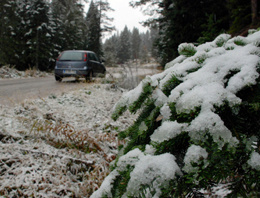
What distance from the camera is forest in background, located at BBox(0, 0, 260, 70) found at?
26.6 ft

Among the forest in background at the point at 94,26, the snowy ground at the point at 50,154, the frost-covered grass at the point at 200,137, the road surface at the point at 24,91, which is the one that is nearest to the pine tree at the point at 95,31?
the forest in background at the point at 94,26

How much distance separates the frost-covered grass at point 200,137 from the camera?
57 cm

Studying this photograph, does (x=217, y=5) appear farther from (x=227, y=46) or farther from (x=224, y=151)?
(x=224, y=151)

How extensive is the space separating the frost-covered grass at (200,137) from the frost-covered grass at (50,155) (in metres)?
0.35

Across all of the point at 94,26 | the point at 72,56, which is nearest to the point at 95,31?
the point at 94,26

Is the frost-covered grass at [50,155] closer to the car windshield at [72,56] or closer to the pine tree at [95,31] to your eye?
the car windshield at [72,56]

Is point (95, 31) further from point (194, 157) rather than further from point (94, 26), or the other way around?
point (194, 157)

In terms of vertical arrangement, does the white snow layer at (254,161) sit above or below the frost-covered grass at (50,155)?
above

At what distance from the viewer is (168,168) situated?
0.61 metres

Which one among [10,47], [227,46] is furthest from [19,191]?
[10,47]

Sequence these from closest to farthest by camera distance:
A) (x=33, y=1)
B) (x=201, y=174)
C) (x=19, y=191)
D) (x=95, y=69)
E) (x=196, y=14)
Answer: (x=201, y=174) < (x=19, y=191) < (x=95, y=69) < (x=196, y=14) < (x=33, y=1)

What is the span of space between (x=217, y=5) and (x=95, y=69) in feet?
26.3

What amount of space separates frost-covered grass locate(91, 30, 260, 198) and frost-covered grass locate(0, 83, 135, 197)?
0.35 m

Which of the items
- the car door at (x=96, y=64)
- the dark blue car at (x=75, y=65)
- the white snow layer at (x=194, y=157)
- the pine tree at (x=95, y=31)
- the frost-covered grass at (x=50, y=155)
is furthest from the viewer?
the pine tree at (x=95, y=31)
